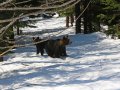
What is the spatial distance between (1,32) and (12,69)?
41.3ft

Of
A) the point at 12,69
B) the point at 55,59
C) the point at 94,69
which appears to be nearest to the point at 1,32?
the point at 94,69

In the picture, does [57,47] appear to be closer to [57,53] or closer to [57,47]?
[57,47]

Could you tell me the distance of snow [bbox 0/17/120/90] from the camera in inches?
465

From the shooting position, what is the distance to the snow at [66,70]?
11812 mm

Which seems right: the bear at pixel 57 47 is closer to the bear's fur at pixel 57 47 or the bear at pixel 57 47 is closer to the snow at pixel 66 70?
the bear's fur at pixel 57 47

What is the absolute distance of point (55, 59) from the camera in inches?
645

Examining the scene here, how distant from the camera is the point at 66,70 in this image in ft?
46.1

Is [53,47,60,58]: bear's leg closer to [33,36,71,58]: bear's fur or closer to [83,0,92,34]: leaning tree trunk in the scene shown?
[33,36,71,58]: bear's fur

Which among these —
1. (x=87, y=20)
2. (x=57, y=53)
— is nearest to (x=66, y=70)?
(x=57, y=53)

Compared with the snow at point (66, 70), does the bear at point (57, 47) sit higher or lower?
higher

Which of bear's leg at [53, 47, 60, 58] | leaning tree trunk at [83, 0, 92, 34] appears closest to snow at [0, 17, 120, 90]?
bear's leg at [53, 47, 60, 58]

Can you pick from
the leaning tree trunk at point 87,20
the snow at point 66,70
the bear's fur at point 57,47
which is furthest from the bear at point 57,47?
the leaning tree trunk at point 87,20

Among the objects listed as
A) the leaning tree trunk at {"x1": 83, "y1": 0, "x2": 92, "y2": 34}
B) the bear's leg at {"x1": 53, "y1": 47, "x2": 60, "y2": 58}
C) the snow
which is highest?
the leaning tree trunk at {"x1": 83, "y1": 0, "x2": 92, "y2": 34}

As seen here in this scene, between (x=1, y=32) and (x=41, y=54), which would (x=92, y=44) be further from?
(x=1, y=32)
